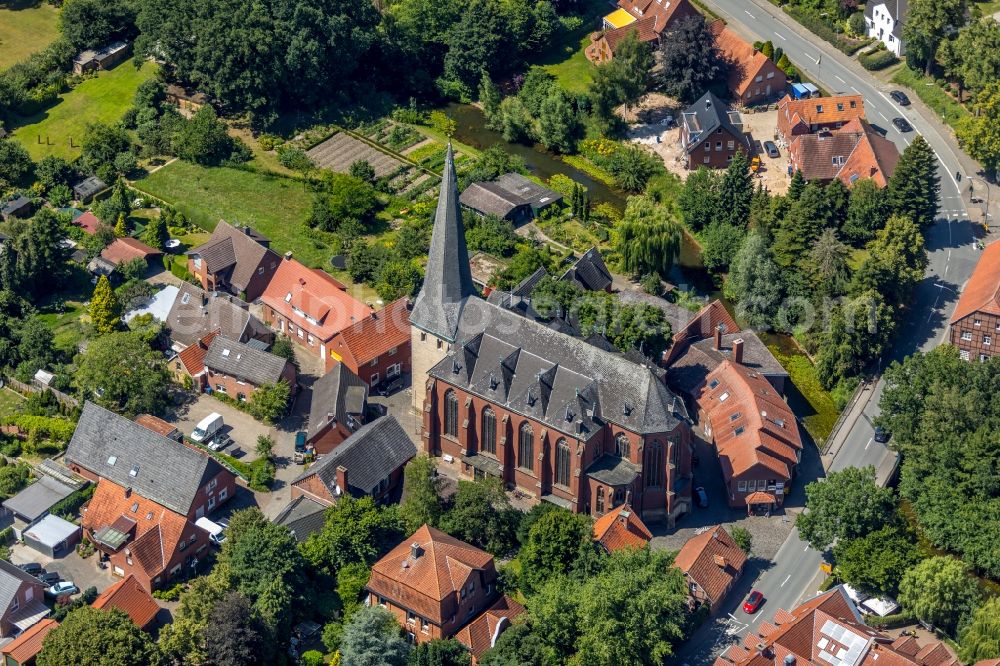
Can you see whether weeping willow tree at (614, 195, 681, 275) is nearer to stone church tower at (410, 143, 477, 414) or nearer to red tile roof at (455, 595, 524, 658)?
stone church tower at (410, 143, 477, 414)

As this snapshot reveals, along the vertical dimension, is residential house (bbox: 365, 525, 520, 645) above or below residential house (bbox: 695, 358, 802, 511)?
below

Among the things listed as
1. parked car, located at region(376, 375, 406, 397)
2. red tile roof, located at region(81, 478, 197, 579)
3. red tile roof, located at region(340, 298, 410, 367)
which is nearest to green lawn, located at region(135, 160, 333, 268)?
red tile roof, located at region(340, 298, 410, 367)

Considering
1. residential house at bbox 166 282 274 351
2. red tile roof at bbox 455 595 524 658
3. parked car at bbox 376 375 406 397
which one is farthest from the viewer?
residential house at bbox 166 282 274 351

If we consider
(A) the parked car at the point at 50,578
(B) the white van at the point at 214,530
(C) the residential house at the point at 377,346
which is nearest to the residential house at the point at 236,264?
(C) the residential house at the point at 377,346

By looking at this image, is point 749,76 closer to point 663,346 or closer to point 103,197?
point 663,346

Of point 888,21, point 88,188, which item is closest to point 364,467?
point 88,188

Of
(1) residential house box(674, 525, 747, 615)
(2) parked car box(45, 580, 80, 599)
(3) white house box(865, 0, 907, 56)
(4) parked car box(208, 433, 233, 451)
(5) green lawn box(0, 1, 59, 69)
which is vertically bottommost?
(5) green lawn box(0, 1, 59, 69)

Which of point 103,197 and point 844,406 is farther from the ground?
point 844,406

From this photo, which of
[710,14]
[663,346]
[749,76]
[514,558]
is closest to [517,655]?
[514,558]
